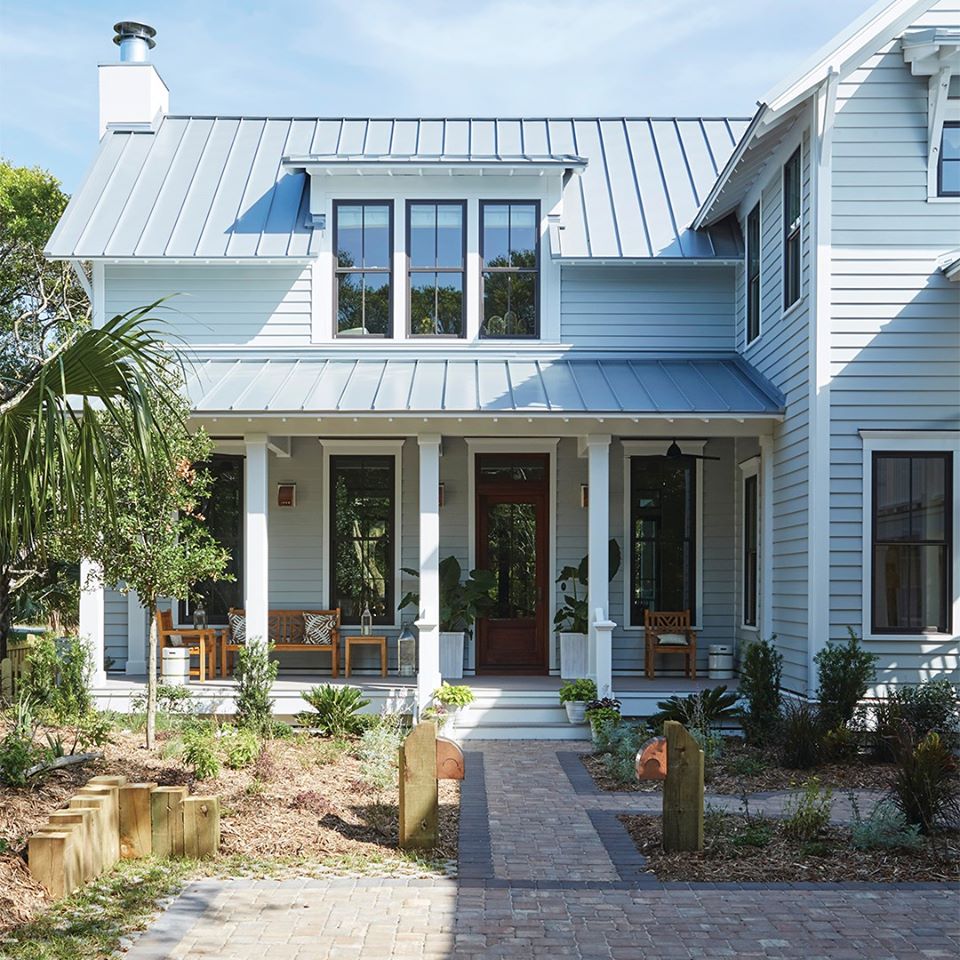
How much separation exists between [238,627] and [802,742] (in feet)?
21.6

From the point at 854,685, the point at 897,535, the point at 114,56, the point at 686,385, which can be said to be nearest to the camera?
the point at 854,685

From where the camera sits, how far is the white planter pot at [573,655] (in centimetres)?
1384

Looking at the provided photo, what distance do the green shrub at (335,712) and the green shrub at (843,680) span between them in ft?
15.3

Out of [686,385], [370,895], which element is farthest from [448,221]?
[370,895]

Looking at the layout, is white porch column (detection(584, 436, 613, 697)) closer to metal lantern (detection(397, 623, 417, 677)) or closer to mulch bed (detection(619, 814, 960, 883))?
metal lantern (detection(397, 623, 417, 677))

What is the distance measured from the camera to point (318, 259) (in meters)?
14.5

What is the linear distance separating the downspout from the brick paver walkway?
4455 millimetres

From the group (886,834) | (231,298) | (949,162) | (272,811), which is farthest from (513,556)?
(886,834)

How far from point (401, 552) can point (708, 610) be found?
13.3 feet

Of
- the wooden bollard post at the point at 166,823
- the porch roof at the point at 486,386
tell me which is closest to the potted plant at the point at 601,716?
the porch roof at the point at 486,386

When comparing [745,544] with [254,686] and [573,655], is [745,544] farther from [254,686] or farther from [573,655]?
[254,686]

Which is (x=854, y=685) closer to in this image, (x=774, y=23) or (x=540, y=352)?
(x=540, y=352)

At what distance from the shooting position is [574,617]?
14.0 meters

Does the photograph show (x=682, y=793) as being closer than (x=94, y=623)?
Yes
